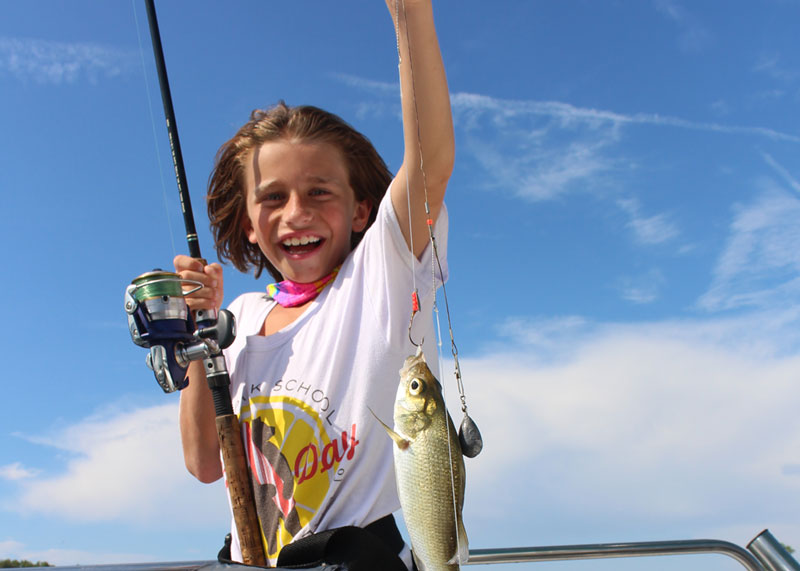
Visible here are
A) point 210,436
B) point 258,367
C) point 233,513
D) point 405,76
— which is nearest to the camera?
point 405,76

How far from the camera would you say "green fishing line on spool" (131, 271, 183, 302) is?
7.57 feet

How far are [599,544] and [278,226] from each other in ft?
6.53

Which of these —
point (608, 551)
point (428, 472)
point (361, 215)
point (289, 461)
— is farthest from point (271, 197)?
point (608, 551)

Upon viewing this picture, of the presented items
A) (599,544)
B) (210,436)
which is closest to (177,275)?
(210,436)

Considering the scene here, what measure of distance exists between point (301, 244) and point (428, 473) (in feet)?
3.57

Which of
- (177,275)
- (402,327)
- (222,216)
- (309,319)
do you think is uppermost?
(222,216)

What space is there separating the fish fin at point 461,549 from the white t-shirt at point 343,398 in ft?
1.12

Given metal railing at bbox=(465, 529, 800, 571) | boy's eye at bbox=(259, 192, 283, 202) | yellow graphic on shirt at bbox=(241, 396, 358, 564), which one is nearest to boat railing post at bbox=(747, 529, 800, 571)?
metal railing at bbox=(465, 529, 800, 571)

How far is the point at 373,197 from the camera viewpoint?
8.55 feet

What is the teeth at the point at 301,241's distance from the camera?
2.35m

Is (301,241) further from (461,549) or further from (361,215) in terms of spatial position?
(461,549)

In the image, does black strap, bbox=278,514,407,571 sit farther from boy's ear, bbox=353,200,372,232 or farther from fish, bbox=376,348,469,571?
boy's ear, bbox=353,200,372,232

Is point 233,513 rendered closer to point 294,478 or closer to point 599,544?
point 294,478

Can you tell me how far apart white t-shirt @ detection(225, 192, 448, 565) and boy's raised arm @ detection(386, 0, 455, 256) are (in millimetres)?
97
